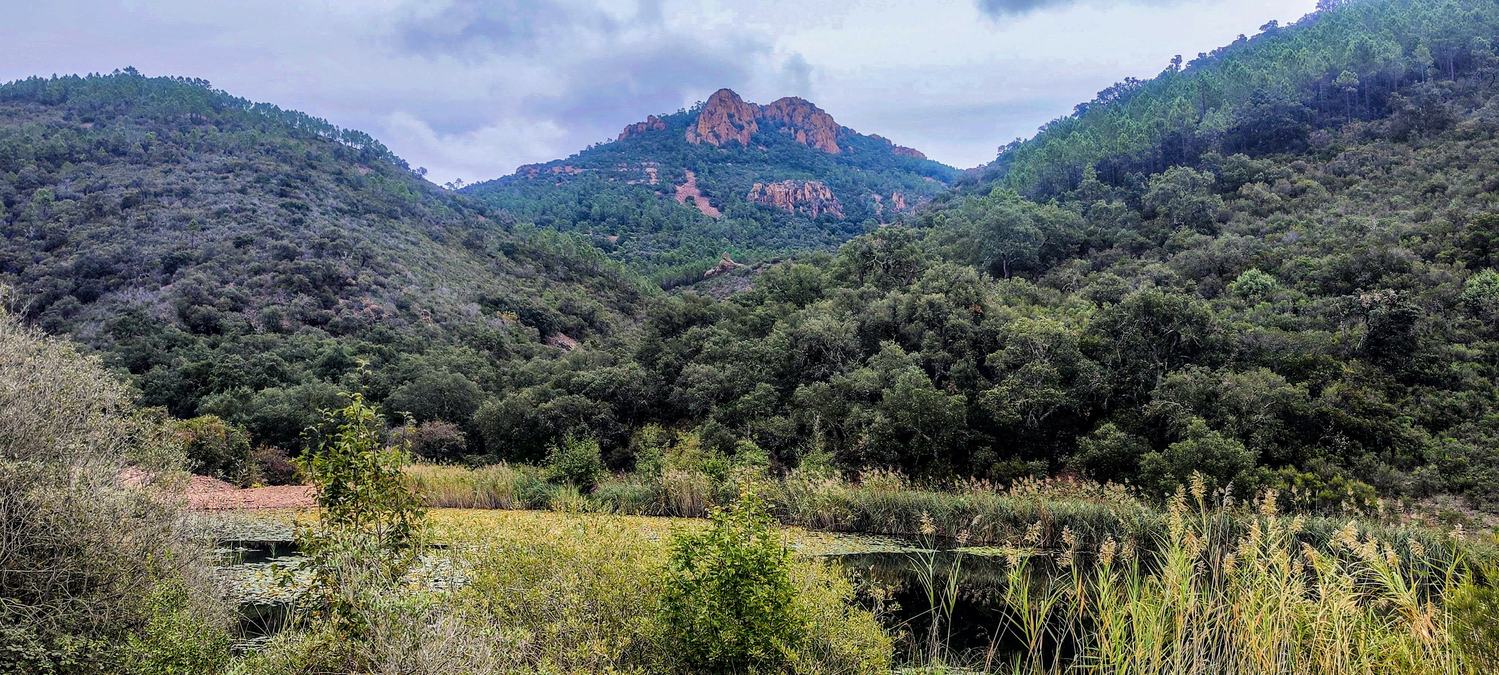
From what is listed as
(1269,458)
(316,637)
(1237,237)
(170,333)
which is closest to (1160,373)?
(1269,458)

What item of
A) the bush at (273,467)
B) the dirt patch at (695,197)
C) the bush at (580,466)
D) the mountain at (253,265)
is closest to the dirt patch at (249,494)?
the bush at (273,467)

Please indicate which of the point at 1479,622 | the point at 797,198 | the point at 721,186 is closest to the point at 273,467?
the point at 1479,622

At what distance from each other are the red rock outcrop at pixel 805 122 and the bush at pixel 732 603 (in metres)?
164

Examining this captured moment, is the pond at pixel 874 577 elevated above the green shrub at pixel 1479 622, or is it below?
below

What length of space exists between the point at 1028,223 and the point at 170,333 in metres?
46.8

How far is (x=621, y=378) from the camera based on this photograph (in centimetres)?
2914

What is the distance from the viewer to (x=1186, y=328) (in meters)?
20.9

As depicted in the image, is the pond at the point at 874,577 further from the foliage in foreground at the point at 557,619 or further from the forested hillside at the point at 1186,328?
the forested hillside at the point at 1186,328

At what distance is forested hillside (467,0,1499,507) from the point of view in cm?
1822

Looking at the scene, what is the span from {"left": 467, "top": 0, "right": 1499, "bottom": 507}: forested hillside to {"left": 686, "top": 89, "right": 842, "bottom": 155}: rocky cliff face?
114 metres

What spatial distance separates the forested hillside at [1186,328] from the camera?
18.2m

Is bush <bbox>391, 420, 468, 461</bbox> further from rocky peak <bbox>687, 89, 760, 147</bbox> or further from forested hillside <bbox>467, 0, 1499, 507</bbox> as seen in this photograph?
rocky peak <bbox>687, 89, 760, 147</bbox>

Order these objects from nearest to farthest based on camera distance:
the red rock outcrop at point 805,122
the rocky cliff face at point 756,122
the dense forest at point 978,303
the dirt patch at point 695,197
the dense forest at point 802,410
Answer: the dense forest at point 802,410, the dense forest at point 978,303, the dirt patch at point 695,197, the rocky cliff face at point 756,122, the red rock outcrop at point 805,122

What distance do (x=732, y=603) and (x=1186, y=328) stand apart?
20.2m
